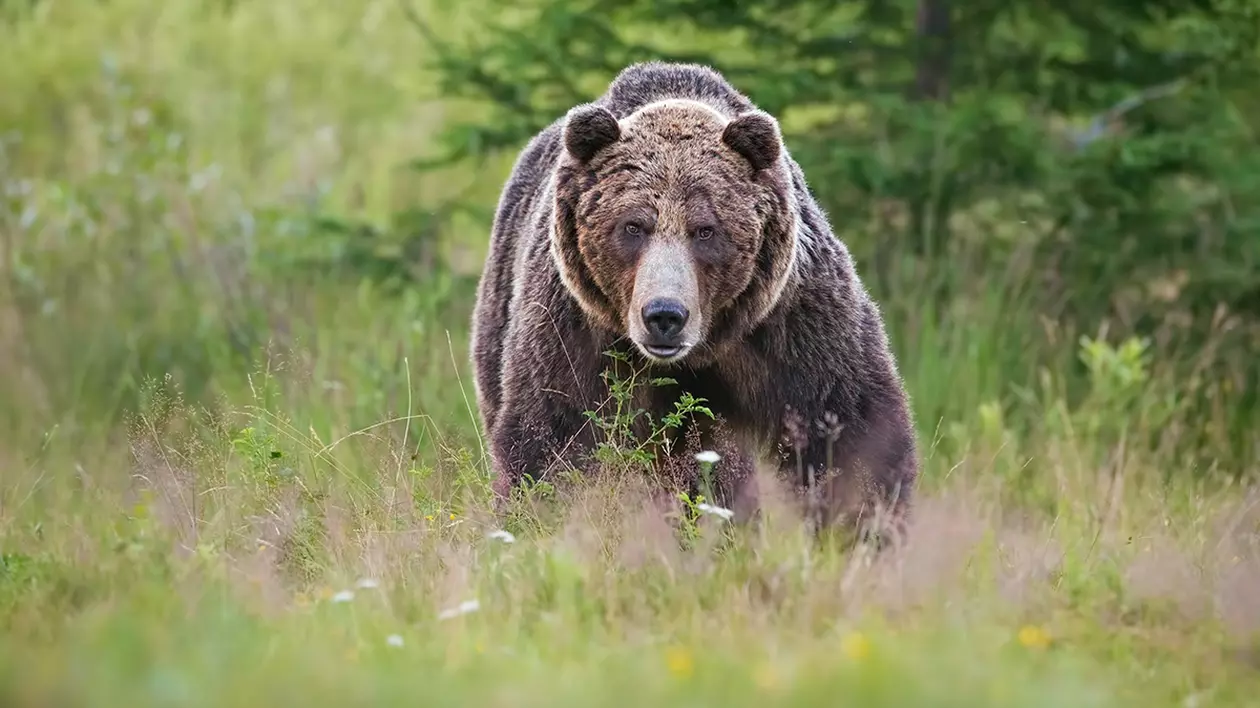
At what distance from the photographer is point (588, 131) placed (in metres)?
5.35

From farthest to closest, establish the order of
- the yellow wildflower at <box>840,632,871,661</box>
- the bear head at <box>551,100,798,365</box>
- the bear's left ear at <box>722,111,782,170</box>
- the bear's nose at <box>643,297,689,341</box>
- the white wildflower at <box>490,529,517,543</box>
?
the bear's left ear at <box>722,111,782,170</box>, the bear head at <box>551,100,798,365</box>, the bear's nose at <box>643,297,689,341</box>, the white wildflower at <box>490,529,517,543</box>, the yellow wildflower at <box>840,632,871,661</box>

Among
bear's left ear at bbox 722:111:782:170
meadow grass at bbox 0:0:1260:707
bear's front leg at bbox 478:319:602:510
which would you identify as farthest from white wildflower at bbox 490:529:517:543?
bear's left ear at bbox 722:111:782:170

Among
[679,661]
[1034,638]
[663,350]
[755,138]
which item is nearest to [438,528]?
[663,350]

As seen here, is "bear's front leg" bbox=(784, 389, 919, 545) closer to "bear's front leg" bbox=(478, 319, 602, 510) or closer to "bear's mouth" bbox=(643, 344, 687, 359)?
"bear's mouth" bbox=(643, 344, 687, 359)

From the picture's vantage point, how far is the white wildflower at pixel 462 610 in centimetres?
372

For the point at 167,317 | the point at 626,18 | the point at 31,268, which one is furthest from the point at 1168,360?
the point at 31,268

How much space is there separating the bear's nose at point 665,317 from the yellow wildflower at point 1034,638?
150 cm

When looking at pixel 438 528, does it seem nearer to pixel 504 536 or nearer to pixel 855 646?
pixel 504 536

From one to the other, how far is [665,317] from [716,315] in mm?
445

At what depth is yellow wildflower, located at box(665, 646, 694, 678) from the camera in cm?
329

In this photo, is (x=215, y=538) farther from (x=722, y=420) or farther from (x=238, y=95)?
(x=238, y=95)

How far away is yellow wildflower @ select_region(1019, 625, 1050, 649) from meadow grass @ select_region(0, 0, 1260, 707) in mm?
10

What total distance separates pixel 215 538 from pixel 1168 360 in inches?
200

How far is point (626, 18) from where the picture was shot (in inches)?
324
